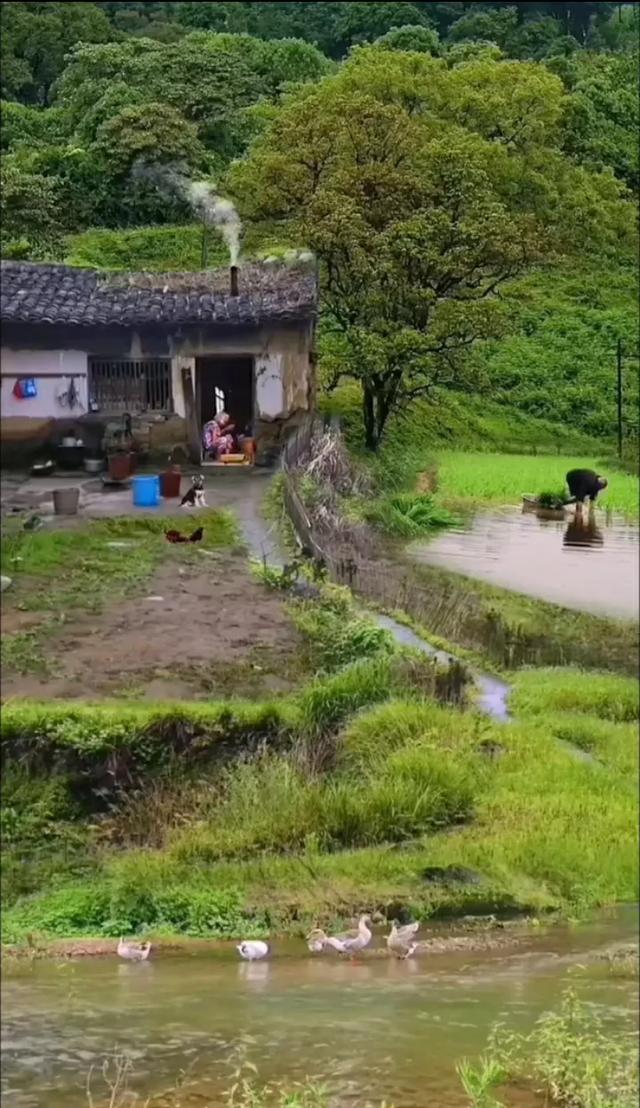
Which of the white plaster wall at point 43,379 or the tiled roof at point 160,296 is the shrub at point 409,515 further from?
the white plaster wall at point 43,379

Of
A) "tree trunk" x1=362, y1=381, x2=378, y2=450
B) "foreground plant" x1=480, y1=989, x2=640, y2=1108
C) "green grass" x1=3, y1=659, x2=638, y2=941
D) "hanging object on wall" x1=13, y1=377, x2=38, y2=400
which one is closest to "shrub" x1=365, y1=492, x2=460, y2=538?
"tree trunk" x1=362, y1=381, x2=378, y2=450

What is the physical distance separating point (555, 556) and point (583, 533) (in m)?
0.11

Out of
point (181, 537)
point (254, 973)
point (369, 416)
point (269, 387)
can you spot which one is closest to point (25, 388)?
point (269, 387)

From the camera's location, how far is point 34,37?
3.80 metres

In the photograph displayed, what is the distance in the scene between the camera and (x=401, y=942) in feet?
16.6

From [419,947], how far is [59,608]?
5.18ft

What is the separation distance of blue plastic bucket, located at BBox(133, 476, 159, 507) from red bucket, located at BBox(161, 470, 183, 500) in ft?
0.08

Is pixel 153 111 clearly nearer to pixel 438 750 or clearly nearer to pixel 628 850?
pixel 438 750

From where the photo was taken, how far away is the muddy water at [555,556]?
4570 millimetres

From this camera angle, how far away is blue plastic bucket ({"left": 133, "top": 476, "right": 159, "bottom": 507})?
15.2ft

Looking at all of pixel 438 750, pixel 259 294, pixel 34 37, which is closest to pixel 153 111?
pixel 34 37

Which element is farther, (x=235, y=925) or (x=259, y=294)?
(x=235, y=925)

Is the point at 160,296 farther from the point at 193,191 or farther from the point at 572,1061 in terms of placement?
the point at 572,1061

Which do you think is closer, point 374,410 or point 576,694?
point 374,410
